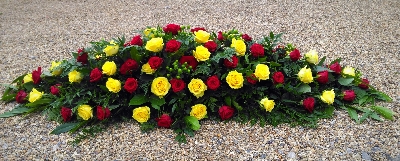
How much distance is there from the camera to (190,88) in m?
2.63

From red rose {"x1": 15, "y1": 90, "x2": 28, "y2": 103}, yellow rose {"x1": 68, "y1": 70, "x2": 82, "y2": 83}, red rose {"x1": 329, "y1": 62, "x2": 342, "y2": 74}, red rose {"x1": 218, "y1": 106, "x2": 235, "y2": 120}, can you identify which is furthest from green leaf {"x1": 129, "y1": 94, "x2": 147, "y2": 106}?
red rose {"x1": 329, "y1": 62, "x2": 342, "y2": 74}

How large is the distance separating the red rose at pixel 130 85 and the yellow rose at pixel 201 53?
486mm

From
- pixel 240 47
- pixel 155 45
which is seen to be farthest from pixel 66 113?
pixel 240 47

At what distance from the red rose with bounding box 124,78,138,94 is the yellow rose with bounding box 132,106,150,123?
15 cm

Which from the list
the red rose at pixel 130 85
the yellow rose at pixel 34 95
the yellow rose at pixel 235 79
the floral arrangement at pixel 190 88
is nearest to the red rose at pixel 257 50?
the floral arrangement at pixel 190 88

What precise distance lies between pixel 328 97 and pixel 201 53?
1006 mm

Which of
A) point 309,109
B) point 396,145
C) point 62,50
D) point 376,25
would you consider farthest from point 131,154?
point 376,25

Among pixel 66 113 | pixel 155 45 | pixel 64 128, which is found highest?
pixel 155 45

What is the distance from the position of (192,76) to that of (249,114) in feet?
1.77

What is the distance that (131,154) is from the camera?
2479 millimetres

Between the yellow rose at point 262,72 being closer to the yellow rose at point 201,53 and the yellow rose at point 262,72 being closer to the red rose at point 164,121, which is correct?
the yellow rose at point 201,53

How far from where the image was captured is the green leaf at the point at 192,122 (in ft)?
8.55

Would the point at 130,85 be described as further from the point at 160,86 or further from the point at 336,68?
the point at 336,68

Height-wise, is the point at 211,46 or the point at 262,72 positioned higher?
the point at 211,46
